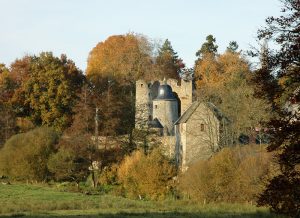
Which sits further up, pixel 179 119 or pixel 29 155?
pixel 179 119

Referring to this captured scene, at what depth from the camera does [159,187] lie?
3834 centimetres

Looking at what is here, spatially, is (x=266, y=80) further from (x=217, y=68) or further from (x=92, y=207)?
(x=217, y=68)

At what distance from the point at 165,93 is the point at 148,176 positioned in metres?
17.4

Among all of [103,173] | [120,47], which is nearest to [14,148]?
[103,173]

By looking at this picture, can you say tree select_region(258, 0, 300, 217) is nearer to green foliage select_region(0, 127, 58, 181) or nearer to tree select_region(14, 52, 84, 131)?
green foliage select_region(0, 127, 58, 181)

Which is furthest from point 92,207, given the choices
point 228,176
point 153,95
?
point 153,95

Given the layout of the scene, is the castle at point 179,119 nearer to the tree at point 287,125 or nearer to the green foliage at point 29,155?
the green foliage at point 29,155

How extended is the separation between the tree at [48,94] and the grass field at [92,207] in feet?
56.4

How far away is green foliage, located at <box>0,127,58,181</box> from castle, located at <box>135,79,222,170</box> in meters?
7.96

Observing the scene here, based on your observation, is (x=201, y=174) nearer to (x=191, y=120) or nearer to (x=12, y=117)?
(x=191, y=120)

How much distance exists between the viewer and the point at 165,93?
5491 centimetres

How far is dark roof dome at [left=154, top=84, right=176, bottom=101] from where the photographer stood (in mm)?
54875

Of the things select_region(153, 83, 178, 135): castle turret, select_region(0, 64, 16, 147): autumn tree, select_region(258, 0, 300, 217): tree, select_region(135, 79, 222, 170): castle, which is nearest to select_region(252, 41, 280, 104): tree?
select_region(258, 0, 300, 217): tree

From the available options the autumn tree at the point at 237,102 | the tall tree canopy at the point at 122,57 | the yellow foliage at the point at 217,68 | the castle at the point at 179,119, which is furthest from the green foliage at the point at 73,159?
the tall tree canopy at the point at 122,57
